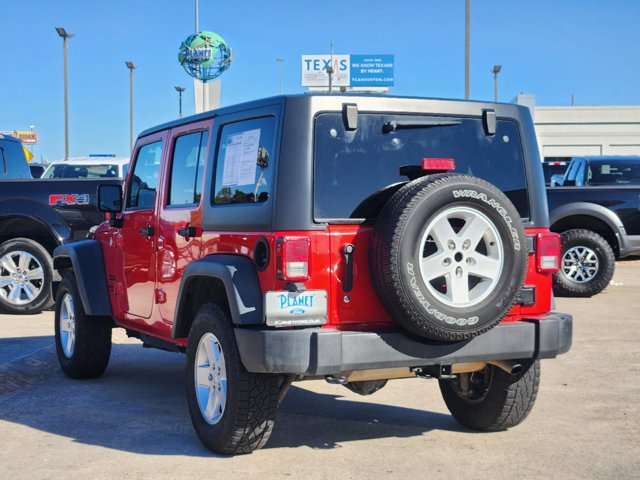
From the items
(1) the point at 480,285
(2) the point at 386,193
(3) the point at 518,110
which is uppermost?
(3) the point at 518,110

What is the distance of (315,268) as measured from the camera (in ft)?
15.0

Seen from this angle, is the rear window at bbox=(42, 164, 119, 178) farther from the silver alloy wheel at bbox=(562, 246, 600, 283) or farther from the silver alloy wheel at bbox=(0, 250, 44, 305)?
the silver alloy wheel at bbox=(562, 246, 600, 283)

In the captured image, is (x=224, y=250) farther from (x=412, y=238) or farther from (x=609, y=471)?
(x=609, y=471)

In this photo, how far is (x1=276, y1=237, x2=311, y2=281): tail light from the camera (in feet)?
14.8

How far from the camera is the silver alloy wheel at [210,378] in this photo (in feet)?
16.2

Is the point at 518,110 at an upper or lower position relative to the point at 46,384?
upper

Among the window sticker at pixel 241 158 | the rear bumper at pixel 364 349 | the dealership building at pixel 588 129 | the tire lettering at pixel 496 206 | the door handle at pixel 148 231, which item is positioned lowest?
the rear bumper at pixel 364 349

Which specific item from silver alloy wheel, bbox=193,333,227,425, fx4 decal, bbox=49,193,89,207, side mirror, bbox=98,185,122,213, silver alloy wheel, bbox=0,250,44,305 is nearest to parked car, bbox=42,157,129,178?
silver alloy wheel, bbox=0,250,44,305

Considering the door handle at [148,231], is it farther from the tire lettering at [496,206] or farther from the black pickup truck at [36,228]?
the black pickup truck at [36,228]

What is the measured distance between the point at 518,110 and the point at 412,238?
138 cm

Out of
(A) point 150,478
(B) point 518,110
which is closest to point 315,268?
(A) point 150,478

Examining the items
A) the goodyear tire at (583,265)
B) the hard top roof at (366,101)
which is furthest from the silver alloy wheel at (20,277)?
the goodyear tire at (583,265)

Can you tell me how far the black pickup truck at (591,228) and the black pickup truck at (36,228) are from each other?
236 inches

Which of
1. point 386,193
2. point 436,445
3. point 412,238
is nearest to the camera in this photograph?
point 412,238
